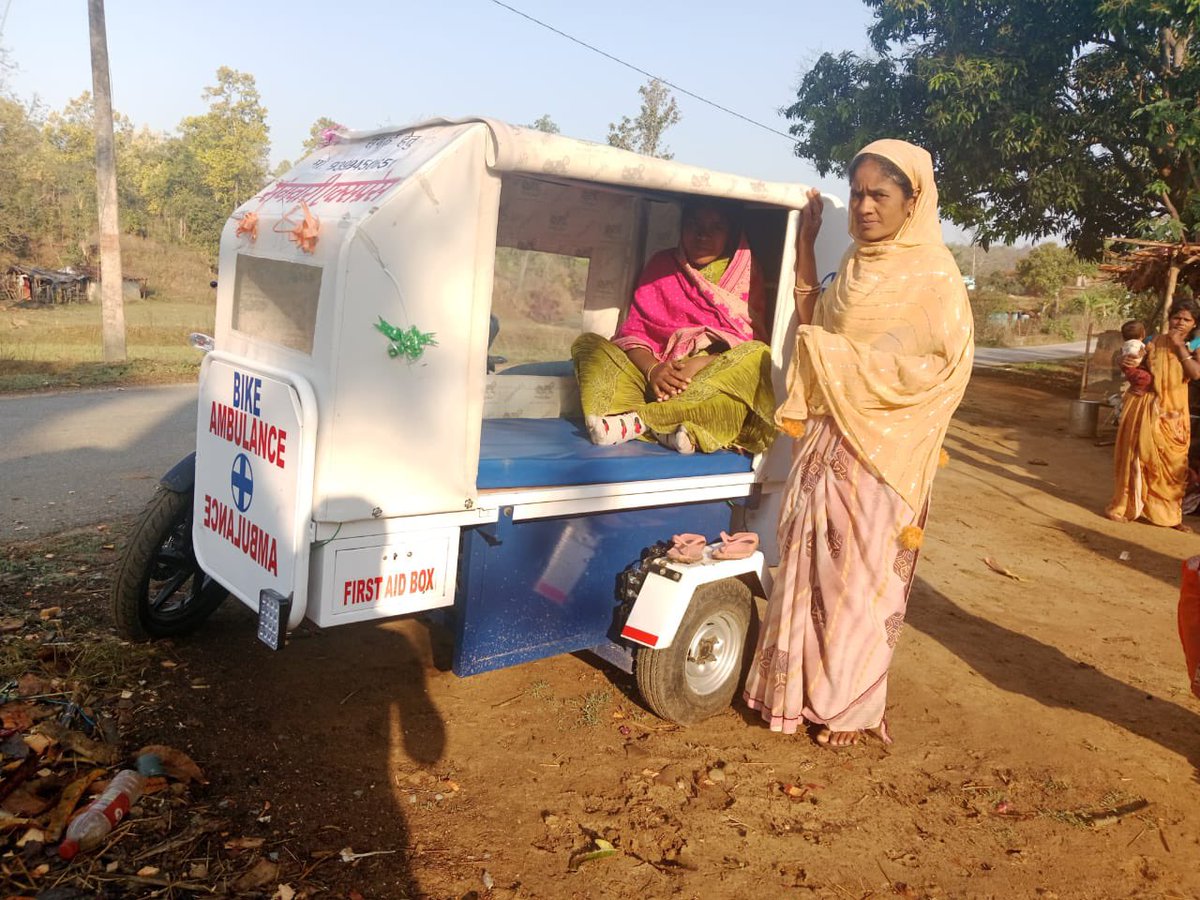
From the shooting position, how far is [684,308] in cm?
423

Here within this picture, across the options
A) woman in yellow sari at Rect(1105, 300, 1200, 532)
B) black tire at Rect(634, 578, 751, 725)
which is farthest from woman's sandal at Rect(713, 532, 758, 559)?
woman in yellow sari at Rect(1105, 300, 1200, 532)

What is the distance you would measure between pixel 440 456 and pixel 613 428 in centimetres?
108

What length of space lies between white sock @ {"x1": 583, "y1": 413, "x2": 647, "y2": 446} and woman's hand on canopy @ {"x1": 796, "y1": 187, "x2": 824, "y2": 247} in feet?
3.38

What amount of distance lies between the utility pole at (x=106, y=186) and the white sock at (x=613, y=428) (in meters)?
11.8

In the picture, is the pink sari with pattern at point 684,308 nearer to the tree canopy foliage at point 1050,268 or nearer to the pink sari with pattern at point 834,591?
the pink sari with pattern at point 834,591

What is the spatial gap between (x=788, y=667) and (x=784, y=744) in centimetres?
32

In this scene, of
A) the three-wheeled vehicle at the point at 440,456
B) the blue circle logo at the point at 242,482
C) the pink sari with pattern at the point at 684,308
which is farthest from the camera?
the pink sari with pattern at the point at 684,308

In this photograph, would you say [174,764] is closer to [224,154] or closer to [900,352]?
[900,352]

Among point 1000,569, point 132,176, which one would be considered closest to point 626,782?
point 1000,569

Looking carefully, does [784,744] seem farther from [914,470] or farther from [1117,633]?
[1117,633]

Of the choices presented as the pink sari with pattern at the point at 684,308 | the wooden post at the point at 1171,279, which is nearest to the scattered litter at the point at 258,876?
the pink sari with pattern at the point at 684,308

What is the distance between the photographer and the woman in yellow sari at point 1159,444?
7938 millimetres

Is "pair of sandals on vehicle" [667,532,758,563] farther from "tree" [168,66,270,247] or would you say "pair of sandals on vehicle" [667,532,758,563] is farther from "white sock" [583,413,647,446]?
"tree" [168,66,270,247]

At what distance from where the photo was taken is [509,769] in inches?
126
